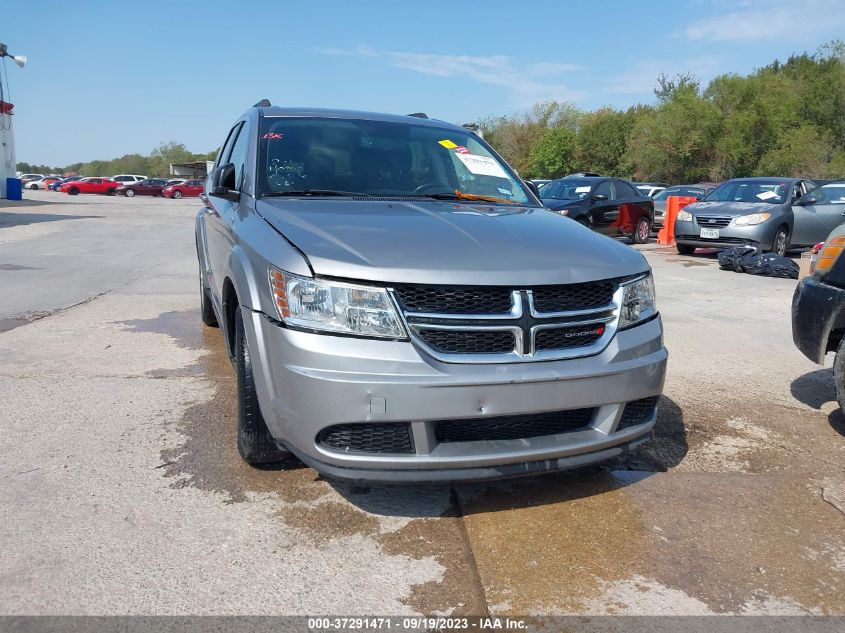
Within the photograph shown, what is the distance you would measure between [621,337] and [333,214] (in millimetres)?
1373

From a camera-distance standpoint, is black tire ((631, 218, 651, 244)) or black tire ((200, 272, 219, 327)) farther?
black tire ((631, 218, 651, 244))

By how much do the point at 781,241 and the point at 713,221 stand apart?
124cm

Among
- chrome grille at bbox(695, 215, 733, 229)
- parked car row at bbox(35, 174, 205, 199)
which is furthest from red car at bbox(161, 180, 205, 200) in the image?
chrome grille at bbox(695, 215, 733, 229)

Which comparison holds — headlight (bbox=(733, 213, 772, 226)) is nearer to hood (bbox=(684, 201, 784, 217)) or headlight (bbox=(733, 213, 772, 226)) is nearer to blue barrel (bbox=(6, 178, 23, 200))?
hood (bbox=(684, 201, 784, 217))

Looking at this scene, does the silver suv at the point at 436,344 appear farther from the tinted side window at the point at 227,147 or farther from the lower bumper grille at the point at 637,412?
the tinted side window at the point at 227,147

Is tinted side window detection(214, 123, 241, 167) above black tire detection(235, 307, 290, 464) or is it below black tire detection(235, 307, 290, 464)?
above

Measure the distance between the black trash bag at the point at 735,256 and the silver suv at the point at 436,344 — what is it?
9077mm

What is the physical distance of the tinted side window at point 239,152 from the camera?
407 cm

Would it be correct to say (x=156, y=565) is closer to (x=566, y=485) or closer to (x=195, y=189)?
(x=566, y=485)

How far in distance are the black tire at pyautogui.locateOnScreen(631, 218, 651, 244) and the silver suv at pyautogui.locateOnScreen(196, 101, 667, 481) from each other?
13.4m

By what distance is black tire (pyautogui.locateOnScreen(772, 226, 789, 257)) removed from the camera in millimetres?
12570

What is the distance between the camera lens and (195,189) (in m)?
49.4

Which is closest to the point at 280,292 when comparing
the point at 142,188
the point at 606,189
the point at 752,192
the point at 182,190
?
the point at 752,192

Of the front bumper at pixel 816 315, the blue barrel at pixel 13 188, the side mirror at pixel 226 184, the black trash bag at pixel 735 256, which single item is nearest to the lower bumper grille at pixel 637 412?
the front bumper at pixel 816 315
